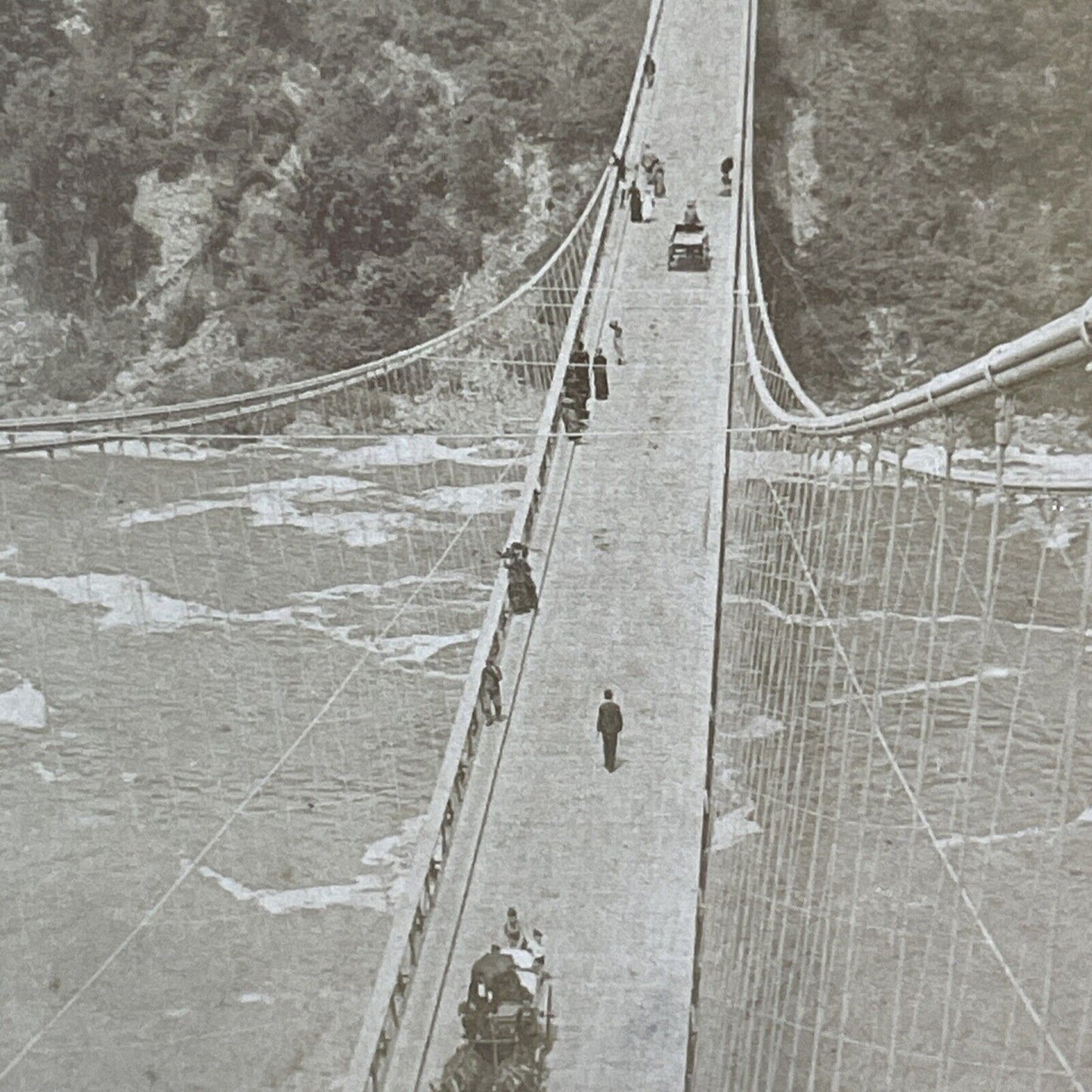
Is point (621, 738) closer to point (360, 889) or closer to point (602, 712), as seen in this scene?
point (602, 712)

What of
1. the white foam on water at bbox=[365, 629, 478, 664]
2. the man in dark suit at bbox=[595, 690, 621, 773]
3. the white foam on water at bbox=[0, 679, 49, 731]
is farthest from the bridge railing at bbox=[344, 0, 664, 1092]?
the white foam on water at bbox=[0, 679, 49, 731]

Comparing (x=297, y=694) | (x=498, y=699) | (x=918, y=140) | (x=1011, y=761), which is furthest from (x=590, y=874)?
(x=918, y=140)

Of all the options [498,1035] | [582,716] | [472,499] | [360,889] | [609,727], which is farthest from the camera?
[472,499]

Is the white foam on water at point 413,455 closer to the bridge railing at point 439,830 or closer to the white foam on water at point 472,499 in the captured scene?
the white foam on water at point 472,499

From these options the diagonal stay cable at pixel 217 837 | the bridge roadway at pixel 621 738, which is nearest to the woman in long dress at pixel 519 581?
the bridge roadway at pixel 621 738

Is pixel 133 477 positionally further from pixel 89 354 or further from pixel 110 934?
pixel 110 934

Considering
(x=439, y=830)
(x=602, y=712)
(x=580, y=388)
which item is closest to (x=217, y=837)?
(x=580, y=388)
